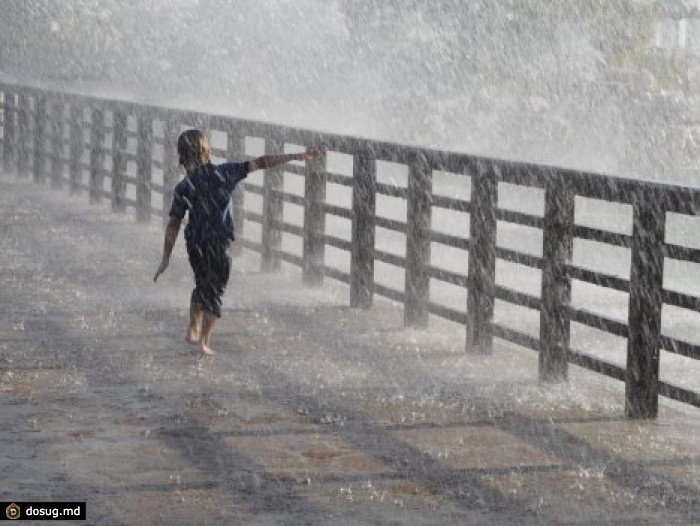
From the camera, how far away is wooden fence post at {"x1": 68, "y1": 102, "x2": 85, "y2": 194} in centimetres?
2259

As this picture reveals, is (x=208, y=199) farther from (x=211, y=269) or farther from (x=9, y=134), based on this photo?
(x=9, y=134)

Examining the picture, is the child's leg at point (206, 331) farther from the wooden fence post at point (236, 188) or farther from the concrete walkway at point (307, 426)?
the wooden fence post at point (236, 188)

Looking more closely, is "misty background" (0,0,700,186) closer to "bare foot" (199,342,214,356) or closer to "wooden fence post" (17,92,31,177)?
"wooden fence post" (17,92,31,177)

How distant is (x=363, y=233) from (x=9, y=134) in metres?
15.8

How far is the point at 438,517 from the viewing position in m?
6.54

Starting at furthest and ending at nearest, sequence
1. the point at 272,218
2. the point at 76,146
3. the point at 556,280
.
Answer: the point at 76,146, the point at 272,218, the point at 556,280

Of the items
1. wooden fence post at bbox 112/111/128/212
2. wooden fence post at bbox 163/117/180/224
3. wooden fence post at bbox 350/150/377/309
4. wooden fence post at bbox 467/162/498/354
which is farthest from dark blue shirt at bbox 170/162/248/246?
wooden fence post at bbox 112/111/128/212

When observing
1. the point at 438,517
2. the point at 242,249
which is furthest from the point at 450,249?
the point at 438,517

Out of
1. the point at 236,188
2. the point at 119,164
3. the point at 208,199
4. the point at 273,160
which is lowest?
the point at 119,164

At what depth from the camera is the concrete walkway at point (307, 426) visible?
6770 millimetres

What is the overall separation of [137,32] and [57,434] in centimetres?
7665

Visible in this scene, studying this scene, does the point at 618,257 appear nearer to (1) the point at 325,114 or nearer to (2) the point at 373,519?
(2) the point at 373,519

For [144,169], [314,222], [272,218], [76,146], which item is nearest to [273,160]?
[314,222]

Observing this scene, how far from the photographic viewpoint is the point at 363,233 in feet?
42.5
